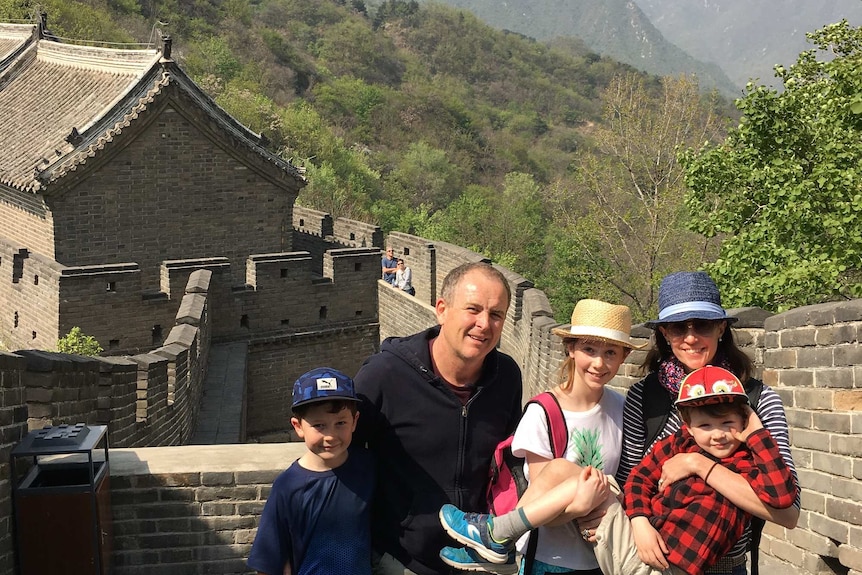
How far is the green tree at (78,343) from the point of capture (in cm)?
1373

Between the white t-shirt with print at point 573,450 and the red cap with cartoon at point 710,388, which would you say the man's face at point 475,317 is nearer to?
the white t-shirt with print at point 573,450

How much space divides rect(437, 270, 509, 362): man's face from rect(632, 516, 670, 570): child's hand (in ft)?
2.92

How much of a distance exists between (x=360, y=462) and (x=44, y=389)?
111 inches

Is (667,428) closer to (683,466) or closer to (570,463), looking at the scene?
(683,466)

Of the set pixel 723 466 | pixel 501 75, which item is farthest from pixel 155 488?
pixel 501 75

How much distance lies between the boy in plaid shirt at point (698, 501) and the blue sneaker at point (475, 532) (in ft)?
1.22

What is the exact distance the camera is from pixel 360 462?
4.04 meters

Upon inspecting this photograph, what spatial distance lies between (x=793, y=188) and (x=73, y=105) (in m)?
14.9

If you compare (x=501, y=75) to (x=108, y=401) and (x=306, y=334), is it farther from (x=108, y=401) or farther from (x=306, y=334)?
(x=108, y=401)

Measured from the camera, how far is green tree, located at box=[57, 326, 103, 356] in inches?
540

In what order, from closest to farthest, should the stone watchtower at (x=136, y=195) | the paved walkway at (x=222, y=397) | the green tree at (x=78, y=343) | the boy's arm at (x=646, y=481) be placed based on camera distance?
the boy's arm at (x=646, y=481)
the paved walkway at (x=222, y=397)
the green tree at (x=78, y=343)
the stone watchtower at (x=136, y=195)

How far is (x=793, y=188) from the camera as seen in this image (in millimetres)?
13984

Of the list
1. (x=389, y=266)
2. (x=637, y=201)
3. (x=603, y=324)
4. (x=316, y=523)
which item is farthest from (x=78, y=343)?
(x=637, y=201)

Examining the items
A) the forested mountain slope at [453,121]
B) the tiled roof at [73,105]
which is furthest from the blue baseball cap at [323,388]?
the forested mountain slope at [453,121]
